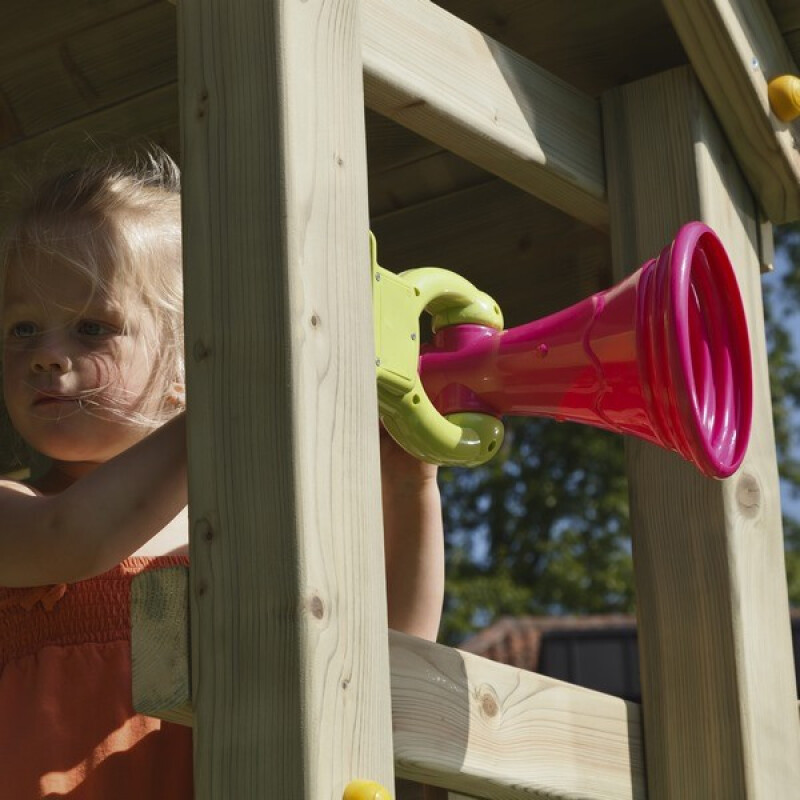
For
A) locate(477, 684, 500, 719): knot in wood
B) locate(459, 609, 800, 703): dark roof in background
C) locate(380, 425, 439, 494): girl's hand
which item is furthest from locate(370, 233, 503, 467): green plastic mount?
locate(459, 609, 800, 703): dark roof in background

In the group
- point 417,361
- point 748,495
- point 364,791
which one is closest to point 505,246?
point 748,495

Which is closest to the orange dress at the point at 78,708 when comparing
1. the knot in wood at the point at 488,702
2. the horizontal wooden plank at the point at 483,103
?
the knot in wood at the point at 488,702

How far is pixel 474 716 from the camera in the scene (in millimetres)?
1542

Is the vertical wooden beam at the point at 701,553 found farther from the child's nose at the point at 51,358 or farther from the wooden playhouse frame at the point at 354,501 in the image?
the child's nose at the point at 51,358

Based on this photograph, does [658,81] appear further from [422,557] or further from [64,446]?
[64,446]

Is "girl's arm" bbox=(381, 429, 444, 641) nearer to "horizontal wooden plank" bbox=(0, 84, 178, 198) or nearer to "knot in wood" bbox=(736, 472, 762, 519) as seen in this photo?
"knot in wood" bbox=(736, 472, 762, 519)

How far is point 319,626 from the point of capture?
1.26m

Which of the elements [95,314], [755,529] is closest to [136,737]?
[95,314]

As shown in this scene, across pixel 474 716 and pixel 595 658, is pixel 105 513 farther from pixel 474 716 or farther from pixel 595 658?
pixel 595 658

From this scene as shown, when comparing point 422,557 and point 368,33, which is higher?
point 368,33

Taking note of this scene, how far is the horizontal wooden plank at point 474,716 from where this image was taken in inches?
51.4

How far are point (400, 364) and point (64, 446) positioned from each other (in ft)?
1.60

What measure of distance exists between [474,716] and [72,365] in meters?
0.62

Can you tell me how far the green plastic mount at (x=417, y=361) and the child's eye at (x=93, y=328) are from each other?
0.39m
